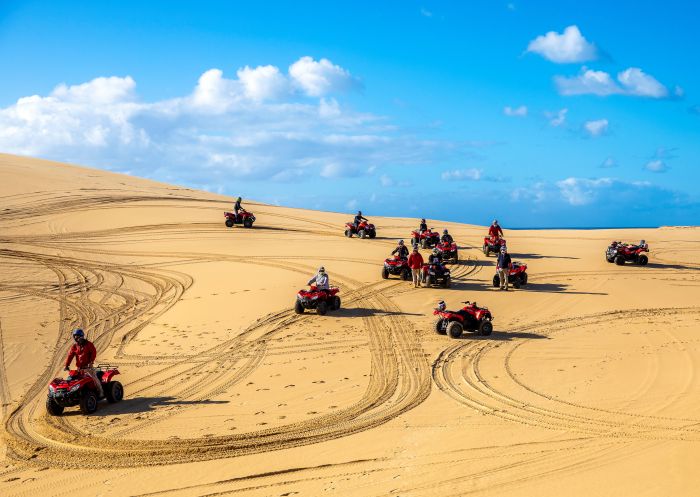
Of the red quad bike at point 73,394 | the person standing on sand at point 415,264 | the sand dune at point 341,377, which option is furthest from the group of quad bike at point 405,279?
the person standing on sand at point 415,264

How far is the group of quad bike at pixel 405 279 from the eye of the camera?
1192 centimetres

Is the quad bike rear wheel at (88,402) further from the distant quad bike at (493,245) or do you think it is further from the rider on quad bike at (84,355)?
the distant quad bike at (493,245)

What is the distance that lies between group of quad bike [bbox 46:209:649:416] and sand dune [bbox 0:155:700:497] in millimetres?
294

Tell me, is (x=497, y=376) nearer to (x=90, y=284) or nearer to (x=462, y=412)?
(x=462, y=412)

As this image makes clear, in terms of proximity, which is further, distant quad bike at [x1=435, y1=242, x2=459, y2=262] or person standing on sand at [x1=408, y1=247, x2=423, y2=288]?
distant quad bike at [x1=435, y1=242, x2=459, y2=262]

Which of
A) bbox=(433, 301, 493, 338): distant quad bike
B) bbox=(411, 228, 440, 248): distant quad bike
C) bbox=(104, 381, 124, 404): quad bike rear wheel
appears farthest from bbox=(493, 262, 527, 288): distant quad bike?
bbox=(104, 381, 124, 404): quad bike rear wheel

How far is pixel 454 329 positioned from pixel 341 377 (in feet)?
13.6

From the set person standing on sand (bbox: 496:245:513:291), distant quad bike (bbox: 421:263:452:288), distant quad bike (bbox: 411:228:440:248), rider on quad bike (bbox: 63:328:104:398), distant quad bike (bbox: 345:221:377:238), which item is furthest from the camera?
distant quad bike (bbox: 345:221:377:238)

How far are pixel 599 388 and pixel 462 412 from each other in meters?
2.98

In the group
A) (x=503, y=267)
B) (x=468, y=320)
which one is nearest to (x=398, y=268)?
(x=503, y=267)

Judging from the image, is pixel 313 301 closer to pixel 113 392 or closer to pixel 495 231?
pixel 113 392

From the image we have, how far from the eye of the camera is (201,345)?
16500 millimetres

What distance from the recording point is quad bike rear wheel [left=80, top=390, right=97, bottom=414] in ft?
39.1

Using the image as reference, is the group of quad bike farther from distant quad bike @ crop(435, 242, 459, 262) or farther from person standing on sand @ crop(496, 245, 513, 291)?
person standing on sand @ crop(496, 245, 513, 291)
